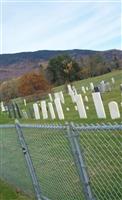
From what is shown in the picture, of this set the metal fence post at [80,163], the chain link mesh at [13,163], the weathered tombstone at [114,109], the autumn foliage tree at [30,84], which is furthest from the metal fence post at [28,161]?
the autumn foliage tree at [30,84]

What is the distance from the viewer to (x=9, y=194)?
983cm

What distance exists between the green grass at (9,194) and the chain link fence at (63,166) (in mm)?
132

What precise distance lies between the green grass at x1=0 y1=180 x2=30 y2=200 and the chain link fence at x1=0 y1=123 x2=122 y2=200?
132mm

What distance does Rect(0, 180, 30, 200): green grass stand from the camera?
30.7ft

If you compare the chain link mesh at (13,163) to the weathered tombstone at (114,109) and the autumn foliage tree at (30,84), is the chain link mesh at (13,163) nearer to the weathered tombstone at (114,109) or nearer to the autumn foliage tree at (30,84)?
the weathered tombstone at (114,109)

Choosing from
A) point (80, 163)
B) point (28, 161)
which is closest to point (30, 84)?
point (28, 161)

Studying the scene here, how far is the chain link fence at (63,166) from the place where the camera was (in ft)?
21.2

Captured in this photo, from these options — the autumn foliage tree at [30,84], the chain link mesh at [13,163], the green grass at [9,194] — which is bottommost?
the green grass at [9,194]

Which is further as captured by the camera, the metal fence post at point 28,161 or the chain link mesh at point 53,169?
the metal fence post at point 28,161

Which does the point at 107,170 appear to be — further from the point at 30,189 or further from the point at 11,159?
the point at 11,159

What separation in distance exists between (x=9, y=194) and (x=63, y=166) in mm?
2274

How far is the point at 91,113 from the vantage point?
20.0 metres

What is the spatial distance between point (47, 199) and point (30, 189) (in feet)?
3.78

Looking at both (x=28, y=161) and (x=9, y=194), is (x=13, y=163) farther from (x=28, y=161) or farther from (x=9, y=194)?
(x=28, y=161)
